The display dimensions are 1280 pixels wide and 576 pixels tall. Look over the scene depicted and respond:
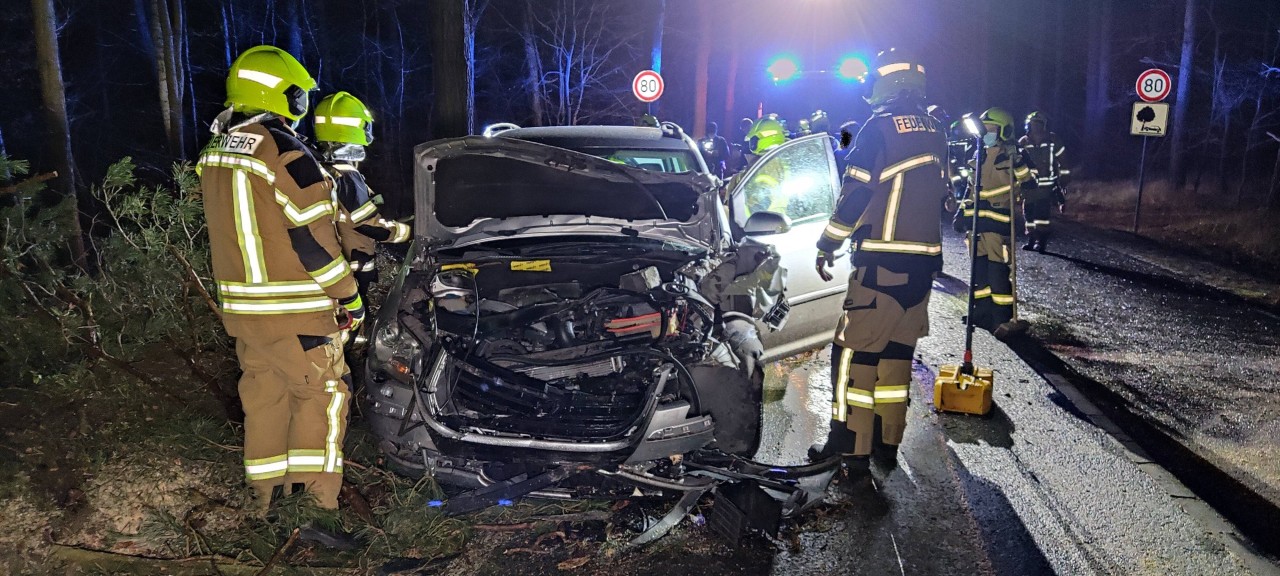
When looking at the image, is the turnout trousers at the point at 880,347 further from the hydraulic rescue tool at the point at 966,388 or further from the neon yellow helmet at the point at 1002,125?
the neon yellow helmet at the point at 1002,125

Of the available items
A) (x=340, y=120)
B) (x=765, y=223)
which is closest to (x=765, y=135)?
(x=765, y=223)

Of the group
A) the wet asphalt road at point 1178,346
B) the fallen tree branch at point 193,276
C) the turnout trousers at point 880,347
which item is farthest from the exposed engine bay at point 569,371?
the wet asphalt road at point 1178,346

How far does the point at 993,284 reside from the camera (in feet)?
22.9

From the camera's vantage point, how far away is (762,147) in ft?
30.0

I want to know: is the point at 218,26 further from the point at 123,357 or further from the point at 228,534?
the point at 228,534

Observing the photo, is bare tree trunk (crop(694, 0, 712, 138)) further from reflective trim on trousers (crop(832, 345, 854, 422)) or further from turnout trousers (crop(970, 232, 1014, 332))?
reflective trim on trousers (crop(832, 345, 854, 422))

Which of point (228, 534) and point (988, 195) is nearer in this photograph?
point (228, 534)

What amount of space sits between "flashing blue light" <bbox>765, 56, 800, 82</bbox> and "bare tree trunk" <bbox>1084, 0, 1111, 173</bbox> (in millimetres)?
17488

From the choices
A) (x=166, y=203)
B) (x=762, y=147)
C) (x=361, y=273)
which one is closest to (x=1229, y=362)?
(x=762, y=147)

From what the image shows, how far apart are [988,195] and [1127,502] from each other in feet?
12.5

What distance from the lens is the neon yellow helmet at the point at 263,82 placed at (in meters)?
3.21

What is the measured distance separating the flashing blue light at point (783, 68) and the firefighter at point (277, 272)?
11642 millimetres

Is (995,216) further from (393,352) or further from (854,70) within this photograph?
(393,352)

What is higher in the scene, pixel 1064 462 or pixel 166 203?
pixel 166 203
